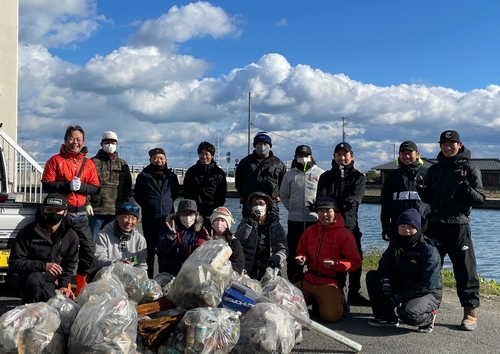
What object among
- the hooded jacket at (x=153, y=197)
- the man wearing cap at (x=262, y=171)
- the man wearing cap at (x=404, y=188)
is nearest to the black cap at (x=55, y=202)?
the hooded jacket at (x=153, y=197)

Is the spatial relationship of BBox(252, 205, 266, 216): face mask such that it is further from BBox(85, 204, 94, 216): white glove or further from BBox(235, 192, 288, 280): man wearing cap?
BBox(85, 204, 94, 216): white glove

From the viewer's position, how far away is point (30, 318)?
427 centimetres

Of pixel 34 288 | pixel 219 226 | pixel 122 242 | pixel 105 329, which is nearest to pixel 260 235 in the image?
pixel 219 226

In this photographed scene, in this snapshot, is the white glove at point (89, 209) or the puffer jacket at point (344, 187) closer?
the white glove at point (89, 209)

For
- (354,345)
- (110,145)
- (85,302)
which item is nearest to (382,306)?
(354,345)

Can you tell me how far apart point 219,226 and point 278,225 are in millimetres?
968

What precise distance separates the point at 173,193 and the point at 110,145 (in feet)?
3.71

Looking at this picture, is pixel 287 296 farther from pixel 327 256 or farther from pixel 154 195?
pixel 154 195

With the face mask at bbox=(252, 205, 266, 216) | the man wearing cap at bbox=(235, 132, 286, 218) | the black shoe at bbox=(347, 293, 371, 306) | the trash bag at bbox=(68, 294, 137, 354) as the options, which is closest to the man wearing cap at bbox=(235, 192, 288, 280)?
the face mask at bbox=(252, 205, 266, 216)

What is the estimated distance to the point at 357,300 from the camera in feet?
22.9

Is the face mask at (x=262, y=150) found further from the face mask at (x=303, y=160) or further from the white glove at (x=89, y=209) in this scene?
the white glove at (x=89, y=209)

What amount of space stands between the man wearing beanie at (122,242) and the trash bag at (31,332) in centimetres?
180

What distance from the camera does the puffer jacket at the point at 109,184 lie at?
7.34 metres

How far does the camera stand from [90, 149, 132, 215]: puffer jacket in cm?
734
